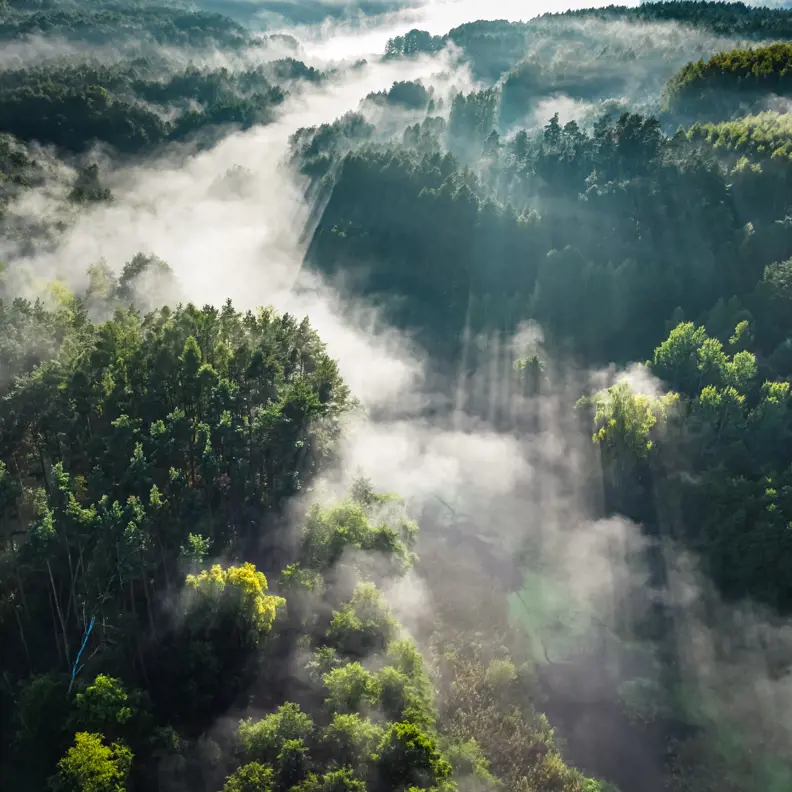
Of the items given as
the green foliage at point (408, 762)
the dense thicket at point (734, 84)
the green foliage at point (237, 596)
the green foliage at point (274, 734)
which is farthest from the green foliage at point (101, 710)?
the dense thicket at point (734, 84)

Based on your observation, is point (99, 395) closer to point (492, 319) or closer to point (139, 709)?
point (139, 709)

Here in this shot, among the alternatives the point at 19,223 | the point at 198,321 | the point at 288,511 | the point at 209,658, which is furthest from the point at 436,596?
the point at 19,223

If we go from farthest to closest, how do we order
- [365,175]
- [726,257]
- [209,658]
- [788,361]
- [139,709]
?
[365,175] < [726,257] < [788,361] < [209,658] < [139,709]

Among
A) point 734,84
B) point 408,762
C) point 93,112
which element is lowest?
point 408,762

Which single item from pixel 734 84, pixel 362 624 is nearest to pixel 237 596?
pixel 362 624

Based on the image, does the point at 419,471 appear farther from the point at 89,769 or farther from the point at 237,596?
the point at 89,769

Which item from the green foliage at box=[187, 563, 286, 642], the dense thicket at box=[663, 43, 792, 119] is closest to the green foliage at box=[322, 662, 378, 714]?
the green foliage at box=[187, 563, 286, 642]

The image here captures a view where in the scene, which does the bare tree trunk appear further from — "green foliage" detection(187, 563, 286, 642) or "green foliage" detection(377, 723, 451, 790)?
"green foliage" detection(377, 723, 451, 790)

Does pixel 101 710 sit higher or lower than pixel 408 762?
higher
